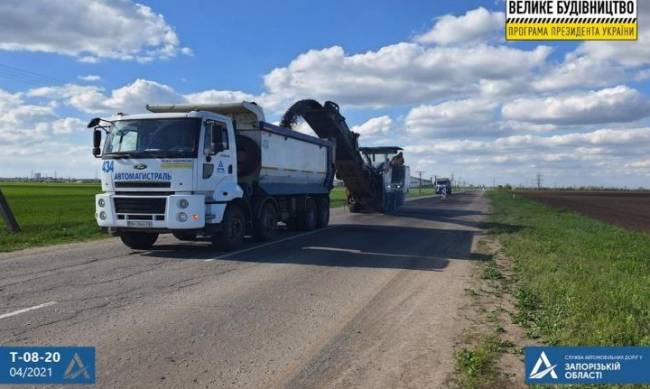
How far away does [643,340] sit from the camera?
5227mm

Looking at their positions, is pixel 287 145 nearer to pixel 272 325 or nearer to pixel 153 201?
pixel 153 201

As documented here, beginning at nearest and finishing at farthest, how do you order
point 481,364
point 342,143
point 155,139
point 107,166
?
point 481,364
point 155,139
point 107,166
point 342,143

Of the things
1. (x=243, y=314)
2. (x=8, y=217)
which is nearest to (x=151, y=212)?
(x=243, y=314)

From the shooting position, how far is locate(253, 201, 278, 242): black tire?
1330 cm

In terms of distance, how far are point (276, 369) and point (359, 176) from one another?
20.2m

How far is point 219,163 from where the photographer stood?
11477mm

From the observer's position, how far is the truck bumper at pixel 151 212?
10.6m

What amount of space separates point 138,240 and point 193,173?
2.68 m

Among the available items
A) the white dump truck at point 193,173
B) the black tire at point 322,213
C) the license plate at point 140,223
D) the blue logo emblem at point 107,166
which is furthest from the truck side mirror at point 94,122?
the black tire at point 322,213

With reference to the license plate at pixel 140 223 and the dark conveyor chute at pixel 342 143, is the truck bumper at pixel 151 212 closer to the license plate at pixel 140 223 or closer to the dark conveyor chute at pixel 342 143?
the license plate at pixel 140 223

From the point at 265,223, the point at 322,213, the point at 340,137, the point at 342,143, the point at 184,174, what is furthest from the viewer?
the point at 342,143

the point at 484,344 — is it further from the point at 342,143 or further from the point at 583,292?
the point at 342,143

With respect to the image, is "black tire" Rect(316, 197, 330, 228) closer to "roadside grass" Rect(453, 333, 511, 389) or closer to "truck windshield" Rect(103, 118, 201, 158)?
"truck windshield" Rect(103, 118, 201, 158)

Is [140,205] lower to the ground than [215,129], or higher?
lower
